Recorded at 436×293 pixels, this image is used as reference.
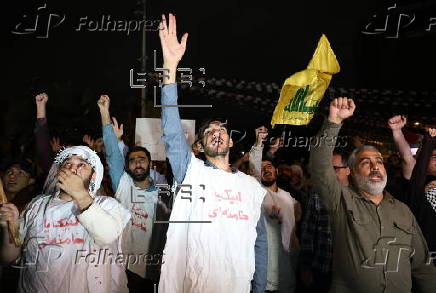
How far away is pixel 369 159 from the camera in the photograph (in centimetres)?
347

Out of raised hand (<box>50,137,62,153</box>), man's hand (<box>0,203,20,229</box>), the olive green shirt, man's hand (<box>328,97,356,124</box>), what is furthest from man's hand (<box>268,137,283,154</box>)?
man's hand (<box>0,203,20,229</box>)

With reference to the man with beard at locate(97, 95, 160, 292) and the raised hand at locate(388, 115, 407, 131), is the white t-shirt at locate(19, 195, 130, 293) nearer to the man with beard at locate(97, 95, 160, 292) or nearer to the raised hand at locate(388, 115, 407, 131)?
the man with beard at locate(97, 95, 160, 292)

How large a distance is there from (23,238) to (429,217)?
3.14 m

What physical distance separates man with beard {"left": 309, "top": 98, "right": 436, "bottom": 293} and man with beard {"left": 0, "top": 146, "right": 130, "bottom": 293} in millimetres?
1479

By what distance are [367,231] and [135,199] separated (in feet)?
6.77

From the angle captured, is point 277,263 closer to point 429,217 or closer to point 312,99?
point 429,217

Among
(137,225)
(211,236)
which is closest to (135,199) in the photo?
(137,225)

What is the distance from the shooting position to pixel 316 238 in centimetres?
401

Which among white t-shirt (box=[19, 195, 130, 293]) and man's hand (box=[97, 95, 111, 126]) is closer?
white t-shirt (box=[19, 195, 130, 293])

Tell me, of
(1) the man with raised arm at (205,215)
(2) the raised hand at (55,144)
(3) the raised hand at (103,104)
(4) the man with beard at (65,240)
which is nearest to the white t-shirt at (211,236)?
(1) the man with raised arm at (205,215)

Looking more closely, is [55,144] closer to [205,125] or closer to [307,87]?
[205,125]

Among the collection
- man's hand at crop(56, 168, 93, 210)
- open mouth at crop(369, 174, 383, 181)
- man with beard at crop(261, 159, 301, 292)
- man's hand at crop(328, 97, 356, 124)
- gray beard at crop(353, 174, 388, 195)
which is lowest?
man with beard at crop(261, 159, 301, 292)

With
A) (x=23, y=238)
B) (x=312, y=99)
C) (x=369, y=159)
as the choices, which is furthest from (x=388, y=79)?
(x=23, y=238)

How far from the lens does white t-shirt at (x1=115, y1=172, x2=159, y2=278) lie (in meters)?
4.14
